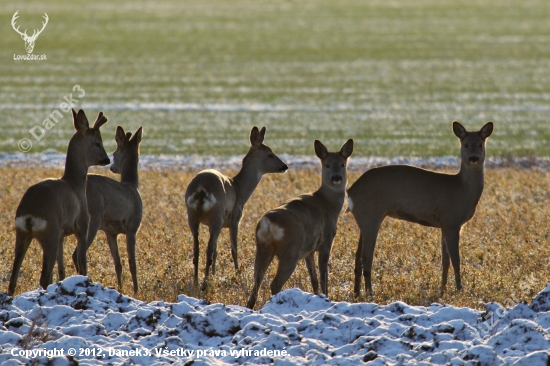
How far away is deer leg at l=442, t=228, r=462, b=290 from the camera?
10.8m

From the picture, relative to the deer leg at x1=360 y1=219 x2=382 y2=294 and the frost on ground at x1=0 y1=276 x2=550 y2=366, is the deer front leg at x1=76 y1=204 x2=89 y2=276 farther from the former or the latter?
the deer leg at x1=360 y1=219 x2=382 y2=294

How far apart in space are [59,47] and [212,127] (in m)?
27.6

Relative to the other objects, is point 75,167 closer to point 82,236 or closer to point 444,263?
point 82,236

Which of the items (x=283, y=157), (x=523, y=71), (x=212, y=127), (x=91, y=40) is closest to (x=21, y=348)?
(x=283, y=157)

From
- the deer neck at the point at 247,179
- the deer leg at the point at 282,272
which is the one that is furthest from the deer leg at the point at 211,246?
the deer leg at the point at 282,272

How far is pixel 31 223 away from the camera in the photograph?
9266 millimetres

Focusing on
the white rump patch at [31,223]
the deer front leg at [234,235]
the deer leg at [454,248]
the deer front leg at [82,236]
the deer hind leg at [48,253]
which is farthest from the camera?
the deer front leg at [234,235]

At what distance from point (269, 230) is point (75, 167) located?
2655mm

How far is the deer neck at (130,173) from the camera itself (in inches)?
484

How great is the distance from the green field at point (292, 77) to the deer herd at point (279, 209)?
38.8 feet

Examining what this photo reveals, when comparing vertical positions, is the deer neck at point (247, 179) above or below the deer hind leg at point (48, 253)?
above

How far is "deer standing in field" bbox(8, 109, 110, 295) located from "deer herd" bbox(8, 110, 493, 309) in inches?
0.4

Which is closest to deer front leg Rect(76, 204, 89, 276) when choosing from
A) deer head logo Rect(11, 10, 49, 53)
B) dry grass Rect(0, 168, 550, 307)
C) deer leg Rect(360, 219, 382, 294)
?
dry grass Rect(0, 168, 550, 307)

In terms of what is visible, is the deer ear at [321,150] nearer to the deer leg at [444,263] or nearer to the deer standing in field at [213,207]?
the deer standing in field at [213,207]
